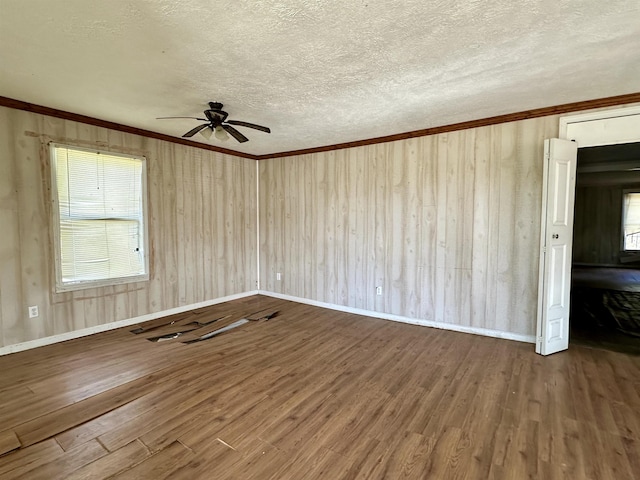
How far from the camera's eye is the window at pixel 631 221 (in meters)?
9.02

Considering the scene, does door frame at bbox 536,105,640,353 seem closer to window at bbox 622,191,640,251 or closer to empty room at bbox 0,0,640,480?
empty room at bbox 0,0,640,480

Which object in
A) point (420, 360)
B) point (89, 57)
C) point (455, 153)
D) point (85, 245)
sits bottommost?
point (420, 360)

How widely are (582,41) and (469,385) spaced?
105 inches

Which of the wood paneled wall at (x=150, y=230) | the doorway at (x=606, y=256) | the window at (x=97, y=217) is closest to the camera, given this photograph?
the wood paneled wall at (x=150, y=230)

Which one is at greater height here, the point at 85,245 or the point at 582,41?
the point at 582,41

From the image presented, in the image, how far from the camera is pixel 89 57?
220cm

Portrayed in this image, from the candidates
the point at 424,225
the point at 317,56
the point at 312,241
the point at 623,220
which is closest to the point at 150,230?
the point at 312,241

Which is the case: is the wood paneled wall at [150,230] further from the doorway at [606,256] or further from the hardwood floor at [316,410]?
the doorway at [606,256]

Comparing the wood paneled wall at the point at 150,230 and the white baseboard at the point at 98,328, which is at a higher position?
the wood paneled wall at the point at 150,230

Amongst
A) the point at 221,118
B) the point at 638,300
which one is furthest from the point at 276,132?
the point at 638,300

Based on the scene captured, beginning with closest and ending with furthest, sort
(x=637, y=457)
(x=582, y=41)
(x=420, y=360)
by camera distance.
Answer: (x=637, y=457), (x=582, y=41), (x=420, y=360)

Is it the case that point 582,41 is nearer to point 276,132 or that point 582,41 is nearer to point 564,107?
point 564,107

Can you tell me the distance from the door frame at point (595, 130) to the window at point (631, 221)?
8.70 m

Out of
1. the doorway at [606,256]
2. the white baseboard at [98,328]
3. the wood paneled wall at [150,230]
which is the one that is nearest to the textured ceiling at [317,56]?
the wood paneled wall at [150,230]
